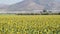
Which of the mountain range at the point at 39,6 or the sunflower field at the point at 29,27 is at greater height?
the sunflower field at the point at 29,27

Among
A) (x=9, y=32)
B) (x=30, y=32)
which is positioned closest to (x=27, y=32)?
(x=30, y=32)

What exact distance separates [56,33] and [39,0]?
8557cm

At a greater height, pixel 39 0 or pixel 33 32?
pixel 33 32

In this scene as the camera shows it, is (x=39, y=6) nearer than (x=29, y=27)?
No

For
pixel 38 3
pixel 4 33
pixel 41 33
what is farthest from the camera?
pixel 38 3

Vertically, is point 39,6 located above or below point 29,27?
below

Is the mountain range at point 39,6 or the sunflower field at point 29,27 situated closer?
the sunflower field at point 29,27

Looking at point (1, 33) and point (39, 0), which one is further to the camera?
point (39, 0)

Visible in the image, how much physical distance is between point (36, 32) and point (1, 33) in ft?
1.00

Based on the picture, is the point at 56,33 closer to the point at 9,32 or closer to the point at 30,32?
the point at 30,32

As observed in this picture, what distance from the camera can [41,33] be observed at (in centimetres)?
186

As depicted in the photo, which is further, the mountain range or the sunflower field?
the mountain range

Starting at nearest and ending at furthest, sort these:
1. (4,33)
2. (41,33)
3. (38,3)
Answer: (41,33)
(4,33)
(38,3)

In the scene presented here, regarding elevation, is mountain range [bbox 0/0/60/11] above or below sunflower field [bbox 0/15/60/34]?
below
